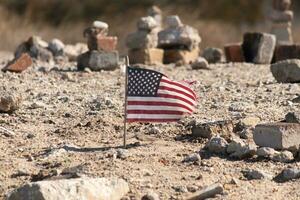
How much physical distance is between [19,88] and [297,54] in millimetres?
7719

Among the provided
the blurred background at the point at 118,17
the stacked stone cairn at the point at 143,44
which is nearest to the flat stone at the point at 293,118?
the stacked stone cairn at the point at 143,44

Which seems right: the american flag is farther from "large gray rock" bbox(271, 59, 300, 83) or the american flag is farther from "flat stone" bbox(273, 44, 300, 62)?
"flat stone" bbox(273, 44, 300, 62)

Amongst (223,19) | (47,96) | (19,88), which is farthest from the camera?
(223,19)

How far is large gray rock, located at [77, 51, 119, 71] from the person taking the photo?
18797 mm

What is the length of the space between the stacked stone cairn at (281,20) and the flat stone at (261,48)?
2467mm

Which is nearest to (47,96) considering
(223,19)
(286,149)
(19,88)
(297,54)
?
(19,88)

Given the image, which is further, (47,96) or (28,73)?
(28,73)

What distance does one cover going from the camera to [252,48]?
21.8 meters

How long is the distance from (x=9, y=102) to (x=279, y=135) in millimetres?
3862

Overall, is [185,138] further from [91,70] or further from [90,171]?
[91,70]

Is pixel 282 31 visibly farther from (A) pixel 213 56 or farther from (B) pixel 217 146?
(B) pixel 217 146

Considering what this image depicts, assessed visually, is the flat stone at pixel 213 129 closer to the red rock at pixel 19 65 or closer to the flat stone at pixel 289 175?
the flat stone at pixel 289 175

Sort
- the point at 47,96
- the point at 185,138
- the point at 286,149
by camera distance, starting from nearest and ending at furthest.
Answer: the point at 286,149
the point at 185,138
the point at 47,96

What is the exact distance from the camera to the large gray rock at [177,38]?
22.0 metres
